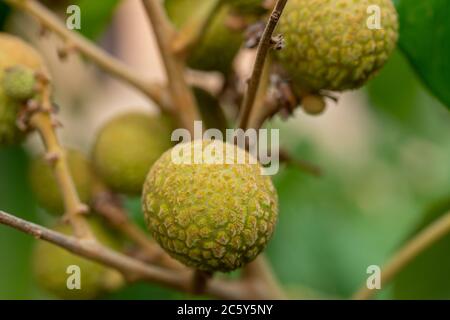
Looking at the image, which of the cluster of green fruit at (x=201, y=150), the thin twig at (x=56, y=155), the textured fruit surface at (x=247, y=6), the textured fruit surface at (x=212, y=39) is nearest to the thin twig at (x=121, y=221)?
the cluster of green fruit at (x=201, y=150)

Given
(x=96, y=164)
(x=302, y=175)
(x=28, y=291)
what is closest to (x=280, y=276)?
(x=302, y=175)

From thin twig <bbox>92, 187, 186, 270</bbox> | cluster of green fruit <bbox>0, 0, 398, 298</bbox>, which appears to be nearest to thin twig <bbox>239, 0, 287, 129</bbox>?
cluster of green fruit <bbox>0, 0, 398, 298</bbox>

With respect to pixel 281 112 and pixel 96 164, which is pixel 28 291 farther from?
pixel 281 112

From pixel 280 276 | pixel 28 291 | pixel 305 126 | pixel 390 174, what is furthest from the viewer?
pixel 305 126

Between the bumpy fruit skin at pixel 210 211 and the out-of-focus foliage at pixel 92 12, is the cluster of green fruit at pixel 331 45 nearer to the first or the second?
the bumpy fruit skin at pixel 210 211

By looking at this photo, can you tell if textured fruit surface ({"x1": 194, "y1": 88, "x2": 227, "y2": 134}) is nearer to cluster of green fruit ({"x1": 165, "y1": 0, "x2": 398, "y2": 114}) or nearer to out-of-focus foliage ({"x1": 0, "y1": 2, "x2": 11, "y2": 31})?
cluster of green fruit ({"x1": 165, "y1": 0, "x2": 398, "y2": 114})
